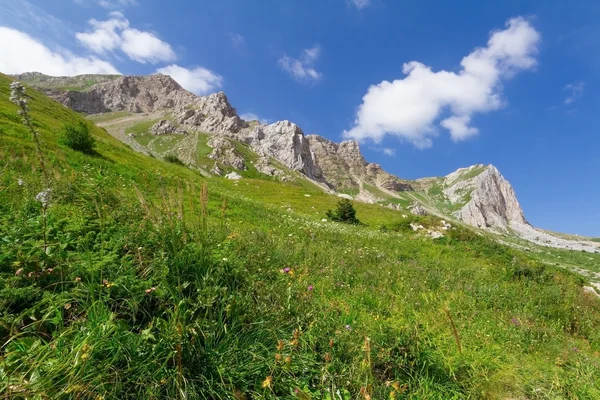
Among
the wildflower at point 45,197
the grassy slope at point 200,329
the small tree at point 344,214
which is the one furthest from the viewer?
the small tree at point 344,214

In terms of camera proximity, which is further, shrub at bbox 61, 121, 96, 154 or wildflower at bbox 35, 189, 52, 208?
shrub at bbox 61, 121, 96, 154

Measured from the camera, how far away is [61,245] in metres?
3.69

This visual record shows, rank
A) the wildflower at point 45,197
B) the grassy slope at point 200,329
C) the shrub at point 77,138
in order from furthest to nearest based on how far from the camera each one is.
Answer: the shrub at point 77,138, the wildflower at point 45,197, the grassy slope at point 200,329

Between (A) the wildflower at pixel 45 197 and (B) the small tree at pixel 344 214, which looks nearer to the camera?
(A) the wildflower at pixel 45 197

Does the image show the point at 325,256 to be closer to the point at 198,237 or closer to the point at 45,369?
the point at 198,237

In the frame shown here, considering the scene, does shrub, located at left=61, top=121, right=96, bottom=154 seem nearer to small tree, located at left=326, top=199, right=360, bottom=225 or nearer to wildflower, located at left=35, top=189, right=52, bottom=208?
small tree, located at left=326, top=199, right=360, bottom=225

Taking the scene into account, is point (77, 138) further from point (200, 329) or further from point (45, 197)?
point (200, 329)

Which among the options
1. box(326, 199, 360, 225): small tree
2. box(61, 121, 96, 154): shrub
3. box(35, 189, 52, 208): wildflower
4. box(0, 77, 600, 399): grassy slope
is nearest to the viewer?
box(0, 77, 600, 399): grassy slope

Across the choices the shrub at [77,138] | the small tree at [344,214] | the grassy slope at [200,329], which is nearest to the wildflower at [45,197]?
the grassy slope at [200,329]

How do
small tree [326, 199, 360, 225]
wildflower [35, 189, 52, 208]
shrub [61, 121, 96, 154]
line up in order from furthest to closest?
small tree [326, 199, 360, 225] → shrub [61, 121, 96, 154] → wildflower [35, 189, 52, 208]

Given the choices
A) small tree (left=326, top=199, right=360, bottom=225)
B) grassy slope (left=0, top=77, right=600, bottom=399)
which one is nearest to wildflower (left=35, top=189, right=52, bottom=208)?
grassy slope (left=0, top=77, right=600, bottom=399)

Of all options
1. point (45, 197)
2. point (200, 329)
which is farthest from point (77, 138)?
point (200, 329)

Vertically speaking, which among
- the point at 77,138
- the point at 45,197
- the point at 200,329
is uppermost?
the point at 45,197

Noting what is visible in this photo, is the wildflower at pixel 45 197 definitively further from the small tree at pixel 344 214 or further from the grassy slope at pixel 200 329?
the small tree at pixel 344 214
